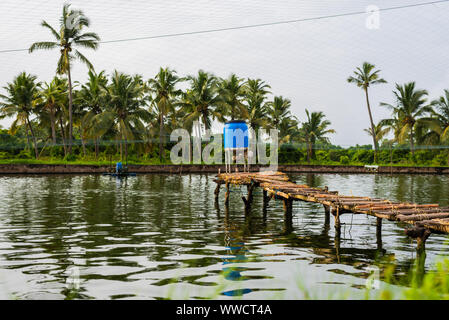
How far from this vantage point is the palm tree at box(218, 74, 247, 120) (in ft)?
155

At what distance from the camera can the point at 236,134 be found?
1909 centimetres

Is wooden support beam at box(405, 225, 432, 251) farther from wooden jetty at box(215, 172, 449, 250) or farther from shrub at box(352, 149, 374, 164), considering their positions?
shrub at box(352, 149, 374, 164)

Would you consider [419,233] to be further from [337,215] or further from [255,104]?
[255,104]

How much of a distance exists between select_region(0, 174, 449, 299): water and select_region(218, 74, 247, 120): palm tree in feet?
101

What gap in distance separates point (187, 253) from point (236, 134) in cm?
1025

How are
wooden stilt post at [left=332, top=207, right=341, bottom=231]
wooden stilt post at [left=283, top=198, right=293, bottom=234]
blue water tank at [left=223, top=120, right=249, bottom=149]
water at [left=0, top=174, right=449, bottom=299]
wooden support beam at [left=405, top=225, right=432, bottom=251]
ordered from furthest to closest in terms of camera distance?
1. blue water tank at [left=223, top=120, right=249, bottom=149]
2. wooden stilt post at [left=283, top=198, right=293, bottom=234]
3. wooden stilt post at [left=332, top=207, right=341, bottom=231]
4. wooden support beam at [left=405, top=225, right=432, bottom=251]
5. water at [left=0, top=174, right=449, bottom=299]

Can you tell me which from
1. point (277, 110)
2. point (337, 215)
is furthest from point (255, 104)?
point (337, 215)

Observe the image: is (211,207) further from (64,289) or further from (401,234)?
(64,289)

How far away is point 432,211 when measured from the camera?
32.2 feet

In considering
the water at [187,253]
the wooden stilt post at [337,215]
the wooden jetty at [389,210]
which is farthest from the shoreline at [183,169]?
the wooden stilt post at [337,215]

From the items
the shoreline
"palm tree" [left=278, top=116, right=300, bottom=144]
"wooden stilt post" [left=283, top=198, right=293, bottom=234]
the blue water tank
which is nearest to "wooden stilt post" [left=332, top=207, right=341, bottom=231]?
"wooden stilt post" [left=283, top=198, right=293, bottom=234]

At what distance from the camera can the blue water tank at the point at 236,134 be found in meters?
19.1
